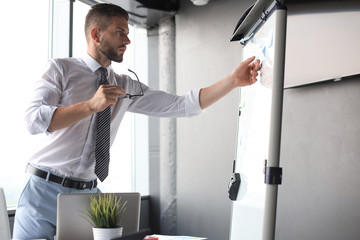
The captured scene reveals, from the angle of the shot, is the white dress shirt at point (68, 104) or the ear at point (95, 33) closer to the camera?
the white dress shirt at point (68, 104)

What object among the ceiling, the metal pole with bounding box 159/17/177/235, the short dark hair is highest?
the ceiling

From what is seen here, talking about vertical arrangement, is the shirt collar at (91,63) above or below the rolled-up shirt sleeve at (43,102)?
above

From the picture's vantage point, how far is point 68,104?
2.28 meters

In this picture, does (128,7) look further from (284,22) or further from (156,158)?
(284,22)

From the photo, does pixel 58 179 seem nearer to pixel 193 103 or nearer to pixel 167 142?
pixel 193 103

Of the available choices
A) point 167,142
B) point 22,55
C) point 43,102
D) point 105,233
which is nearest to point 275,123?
point 105,233

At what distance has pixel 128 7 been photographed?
473cm

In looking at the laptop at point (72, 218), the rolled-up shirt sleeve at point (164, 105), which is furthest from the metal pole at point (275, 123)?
the rolled-up shirt sleeve at point (164, 105)

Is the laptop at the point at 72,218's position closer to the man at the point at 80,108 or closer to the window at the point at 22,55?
the man at the point at 80,108

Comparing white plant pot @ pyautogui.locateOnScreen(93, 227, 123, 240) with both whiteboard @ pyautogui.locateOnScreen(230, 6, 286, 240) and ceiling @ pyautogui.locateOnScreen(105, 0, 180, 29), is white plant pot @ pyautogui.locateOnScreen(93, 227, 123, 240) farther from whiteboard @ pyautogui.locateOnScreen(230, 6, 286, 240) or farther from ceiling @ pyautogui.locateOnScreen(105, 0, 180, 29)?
ceiling @ pyautogui.locateOnScreen(105, 0, 180, 29)

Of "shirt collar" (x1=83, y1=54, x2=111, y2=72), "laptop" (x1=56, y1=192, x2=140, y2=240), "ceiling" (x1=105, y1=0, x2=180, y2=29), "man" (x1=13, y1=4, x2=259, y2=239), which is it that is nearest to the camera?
"laptop" (x1=56, y1=192, x2=140, y2=240)

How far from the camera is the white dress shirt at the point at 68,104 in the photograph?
2.07 m

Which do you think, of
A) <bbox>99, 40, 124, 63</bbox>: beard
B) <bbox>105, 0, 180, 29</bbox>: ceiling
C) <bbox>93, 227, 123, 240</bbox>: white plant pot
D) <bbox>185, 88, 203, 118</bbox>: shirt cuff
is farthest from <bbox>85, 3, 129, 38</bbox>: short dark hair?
<bbox>105, 0, 180, 29</bbox>: ceiling

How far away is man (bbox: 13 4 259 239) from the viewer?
6.53ft
